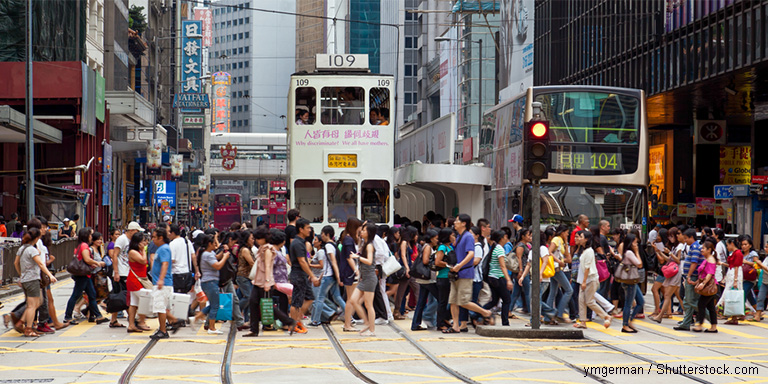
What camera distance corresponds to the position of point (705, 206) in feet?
115

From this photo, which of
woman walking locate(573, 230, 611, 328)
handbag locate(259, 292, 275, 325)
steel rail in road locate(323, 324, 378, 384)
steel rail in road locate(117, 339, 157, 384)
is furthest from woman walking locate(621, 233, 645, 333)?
steel rail in road locate(117, 339, 157, 384)

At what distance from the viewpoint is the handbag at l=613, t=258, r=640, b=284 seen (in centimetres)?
1373

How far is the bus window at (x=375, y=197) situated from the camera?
21.5 m

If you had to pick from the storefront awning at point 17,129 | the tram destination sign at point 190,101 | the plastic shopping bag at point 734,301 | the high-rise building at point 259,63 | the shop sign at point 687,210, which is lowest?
the plastic shopping bag at point 734,301

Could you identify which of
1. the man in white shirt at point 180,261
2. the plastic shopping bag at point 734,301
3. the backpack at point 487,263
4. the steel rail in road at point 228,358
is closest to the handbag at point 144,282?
the man in white shirt at point 180,261

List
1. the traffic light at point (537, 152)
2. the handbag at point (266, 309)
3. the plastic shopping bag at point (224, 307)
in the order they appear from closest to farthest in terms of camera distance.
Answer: the traffic light at point (537, 152)
the handbag at point (266, 309)
the plastic shopping bag at point (224, 307)

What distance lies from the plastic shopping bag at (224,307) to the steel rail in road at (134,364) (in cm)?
101

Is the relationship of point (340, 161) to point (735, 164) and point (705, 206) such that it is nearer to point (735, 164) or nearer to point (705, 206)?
point (705, 206)

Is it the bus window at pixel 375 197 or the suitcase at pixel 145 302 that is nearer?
the suitcase at pixel 145 302

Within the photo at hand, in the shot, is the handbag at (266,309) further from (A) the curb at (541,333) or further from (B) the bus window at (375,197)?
(B) the bus window at (375,197)

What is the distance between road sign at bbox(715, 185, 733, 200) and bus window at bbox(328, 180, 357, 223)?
1525cm

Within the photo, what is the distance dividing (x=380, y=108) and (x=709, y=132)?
20.6 m

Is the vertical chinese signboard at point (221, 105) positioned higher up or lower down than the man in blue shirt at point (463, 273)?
higher up

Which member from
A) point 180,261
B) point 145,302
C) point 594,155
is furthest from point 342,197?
point 145,302
